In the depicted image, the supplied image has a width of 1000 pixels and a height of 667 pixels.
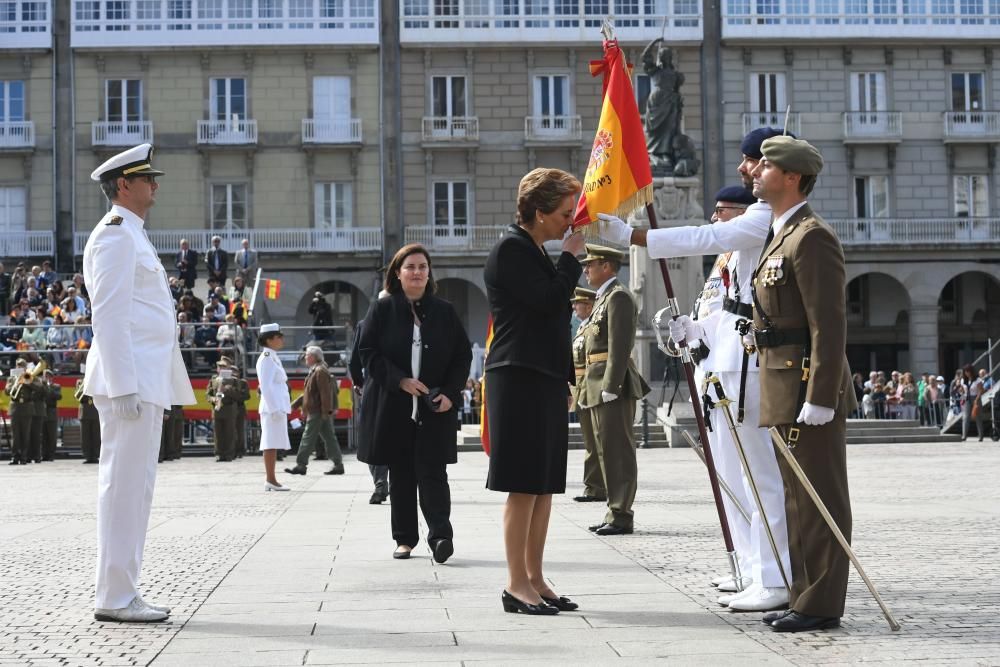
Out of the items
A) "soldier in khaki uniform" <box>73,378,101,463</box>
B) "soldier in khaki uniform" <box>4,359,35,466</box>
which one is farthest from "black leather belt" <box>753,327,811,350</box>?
"soldier in khaki uniform" <box>4,359,35,466</box>

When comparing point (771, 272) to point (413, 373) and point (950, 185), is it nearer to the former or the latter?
point (413, 373)

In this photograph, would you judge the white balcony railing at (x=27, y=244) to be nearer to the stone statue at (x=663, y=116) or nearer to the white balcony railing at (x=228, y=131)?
the white balcony railing at (x=228, y=131)

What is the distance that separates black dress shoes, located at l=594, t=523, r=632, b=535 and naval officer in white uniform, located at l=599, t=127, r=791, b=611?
2.89 metres

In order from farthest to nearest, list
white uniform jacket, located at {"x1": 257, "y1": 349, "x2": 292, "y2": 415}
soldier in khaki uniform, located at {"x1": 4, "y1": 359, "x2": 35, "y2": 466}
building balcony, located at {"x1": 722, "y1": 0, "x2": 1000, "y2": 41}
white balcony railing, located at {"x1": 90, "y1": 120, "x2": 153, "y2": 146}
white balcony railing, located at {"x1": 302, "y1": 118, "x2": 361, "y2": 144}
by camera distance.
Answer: building balcony, located at {"x1": 722, "y1": 0, "x2": 1000, "y2": 41}
white balcony railing, located at {"x1": 302, "y1": 118, "x2": 361, "y2": 144}
white balcony railing, located at {"x1": 90, "y1": 120, "x2": 153, "y2": 146}
soldier in khaki uniform, located at {"x1": 4, "y1": 359, "x2": 35, "y2": 466}
white uniform jacket, located at {"x1": 257, "y1": 349, "x2": 292, "y2": 415}

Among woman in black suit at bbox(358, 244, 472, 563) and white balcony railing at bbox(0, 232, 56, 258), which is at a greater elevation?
white balcony railing at bbox(0, 232, 56, 258)

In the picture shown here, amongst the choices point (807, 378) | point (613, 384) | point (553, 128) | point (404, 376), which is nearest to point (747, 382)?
point (807, 378)

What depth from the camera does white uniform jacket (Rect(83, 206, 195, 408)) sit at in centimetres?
638

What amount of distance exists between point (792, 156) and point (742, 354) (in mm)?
990

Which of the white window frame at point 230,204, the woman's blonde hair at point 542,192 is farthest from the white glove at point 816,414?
the white window frame at point 230,204

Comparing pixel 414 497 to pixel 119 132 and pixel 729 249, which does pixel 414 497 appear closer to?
pixel 729 249

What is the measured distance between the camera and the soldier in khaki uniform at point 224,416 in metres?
24.2

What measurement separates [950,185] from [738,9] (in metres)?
8.73

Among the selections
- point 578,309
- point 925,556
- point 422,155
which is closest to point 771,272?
point 925,556

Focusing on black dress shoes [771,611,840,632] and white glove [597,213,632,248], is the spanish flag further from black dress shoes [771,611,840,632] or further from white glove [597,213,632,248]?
black dress shoes [771,611,840,632]
